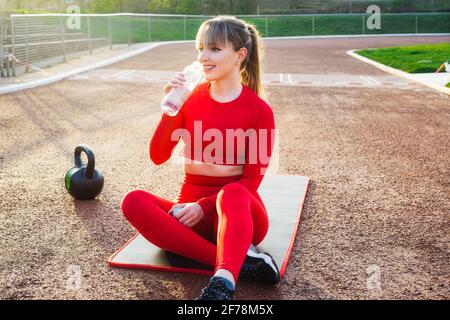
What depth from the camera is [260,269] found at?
142 inches

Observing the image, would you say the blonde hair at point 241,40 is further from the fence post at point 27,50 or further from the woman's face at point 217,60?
the fence post at point 27,50

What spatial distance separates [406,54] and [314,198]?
55.2 ft

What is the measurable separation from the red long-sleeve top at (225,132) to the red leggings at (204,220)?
0.15m

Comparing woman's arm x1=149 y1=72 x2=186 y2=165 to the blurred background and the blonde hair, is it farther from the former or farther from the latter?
the blurred background

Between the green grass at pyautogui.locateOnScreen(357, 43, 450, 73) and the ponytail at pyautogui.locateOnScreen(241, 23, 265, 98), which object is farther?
the green grass at pyautogui.locateOnScreen(357, 43, 450, 73)

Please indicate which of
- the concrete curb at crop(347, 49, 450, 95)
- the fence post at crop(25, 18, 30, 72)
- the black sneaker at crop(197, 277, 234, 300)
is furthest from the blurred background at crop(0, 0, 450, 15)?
the black sneaker at crop(197, 277, 234, 300)

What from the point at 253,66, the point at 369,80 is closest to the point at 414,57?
the point at 369,80

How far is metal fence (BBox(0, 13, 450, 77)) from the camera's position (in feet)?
49.0

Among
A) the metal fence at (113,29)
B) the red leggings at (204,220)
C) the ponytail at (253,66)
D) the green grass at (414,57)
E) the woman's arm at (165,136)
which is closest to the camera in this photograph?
the red leggings at (204,220)

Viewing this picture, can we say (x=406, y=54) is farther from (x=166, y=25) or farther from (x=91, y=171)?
(x=91, y=171)


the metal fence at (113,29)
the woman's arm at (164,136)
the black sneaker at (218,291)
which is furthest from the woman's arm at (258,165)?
the metal fence at (113,29)

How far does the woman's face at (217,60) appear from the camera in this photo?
12.3 feet

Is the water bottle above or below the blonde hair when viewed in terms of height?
below
